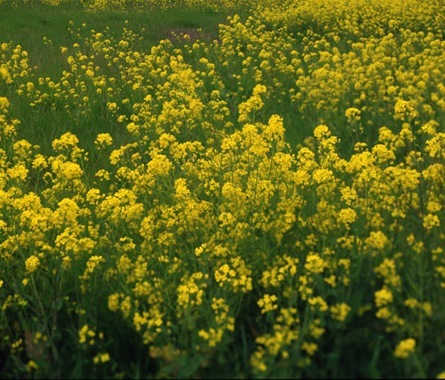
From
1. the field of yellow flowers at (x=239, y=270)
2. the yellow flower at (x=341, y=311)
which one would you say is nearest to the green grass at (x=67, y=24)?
the field of yellow flowers at (x=239, y=270)

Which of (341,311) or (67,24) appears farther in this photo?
(67,24)

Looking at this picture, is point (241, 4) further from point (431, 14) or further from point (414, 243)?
point (414, 243)

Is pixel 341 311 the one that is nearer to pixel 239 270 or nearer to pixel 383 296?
pixel 383 296

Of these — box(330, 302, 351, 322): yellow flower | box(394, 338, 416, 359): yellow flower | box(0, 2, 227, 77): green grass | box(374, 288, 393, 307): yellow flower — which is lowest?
box(394, 338, 416, 359): yellow flower

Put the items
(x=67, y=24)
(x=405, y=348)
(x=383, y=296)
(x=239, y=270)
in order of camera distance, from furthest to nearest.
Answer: (x=67, y=24)
(x=239, y=270)
(x=383, y=296)
(x=405, y=348)

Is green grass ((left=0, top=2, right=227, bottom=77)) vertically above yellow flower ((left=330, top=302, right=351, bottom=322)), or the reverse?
green grass ((left=0, top=2, right=227, bottom=77))

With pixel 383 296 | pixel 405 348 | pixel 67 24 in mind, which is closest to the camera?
pixel 405 348

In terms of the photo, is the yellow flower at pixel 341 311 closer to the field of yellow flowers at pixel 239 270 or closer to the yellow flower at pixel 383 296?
the field of yellow flowers at pixel 239 270

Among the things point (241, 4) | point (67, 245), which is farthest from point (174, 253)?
point (241, 4)

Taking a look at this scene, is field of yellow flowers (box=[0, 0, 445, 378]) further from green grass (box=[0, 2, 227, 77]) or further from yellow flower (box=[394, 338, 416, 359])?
green grass (box=[0, 2, 227, 77])

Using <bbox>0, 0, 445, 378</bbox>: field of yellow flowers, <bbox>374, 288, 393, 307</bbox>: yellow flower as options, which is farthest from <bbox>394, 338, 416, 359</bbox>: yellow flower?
<bbox>374, 288, 393, 307</bbox>: yellow flower

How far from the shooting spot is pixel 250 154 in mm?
4148

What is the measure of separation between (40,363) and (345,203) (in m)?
2.10

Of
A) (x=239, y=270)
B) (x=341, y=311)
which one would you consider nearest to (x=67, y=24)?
(x=239, y=270)
